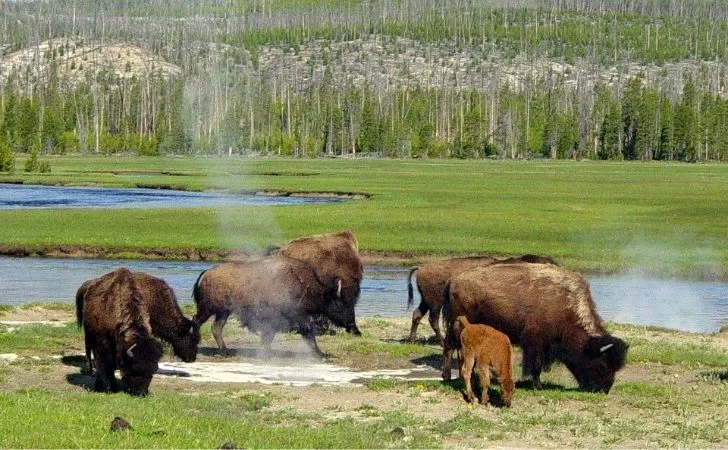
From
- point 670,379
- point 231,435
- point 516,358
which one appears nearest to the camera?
point 231,435

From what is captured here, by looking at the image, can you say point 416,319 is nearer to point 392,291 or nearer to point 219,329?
point 219,329

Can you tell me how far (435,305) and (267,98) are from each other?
173005mm

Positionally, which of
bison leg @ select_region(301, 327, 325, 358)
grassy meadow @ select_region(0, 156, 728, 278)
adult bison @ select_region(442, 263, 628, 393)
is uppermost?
adult bison @ select_region(442, 263, 628, 393)

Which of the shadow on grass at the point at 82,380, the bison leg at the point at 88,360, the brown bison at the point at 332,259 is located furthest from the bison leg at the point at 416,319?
the shadow on grass at the point at 82,380

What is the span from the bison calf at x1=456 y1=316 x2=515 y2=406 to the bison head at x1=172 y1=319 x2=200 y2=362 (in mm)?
4577

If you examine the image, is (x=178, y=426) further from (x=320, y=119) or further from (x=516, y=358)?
(x=320, y=119)

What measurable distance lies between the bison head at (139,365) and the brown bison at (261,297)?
181 inches

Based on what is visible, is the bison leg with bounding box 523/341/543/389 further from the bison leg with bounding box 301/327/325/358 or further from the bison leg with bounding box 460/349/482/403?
the bison leg with bounding box 301/327/325/358

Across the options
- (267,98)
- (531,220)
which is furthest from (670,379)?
(267,98)

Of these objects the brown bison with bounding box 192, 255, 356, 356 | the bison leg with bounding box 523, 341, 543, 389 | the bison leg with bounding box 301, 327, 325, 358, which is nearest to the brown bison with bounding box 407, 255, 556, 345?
the brown bison with bounding box 192, 255, 356, 356

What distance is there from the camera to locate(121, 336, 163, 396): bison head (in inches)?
589

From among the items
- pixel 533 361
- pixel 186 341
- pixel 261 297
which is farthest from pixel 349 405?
pixel 261 297

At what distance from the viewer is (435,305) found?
2138cm

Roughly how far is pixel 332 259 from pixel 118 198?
4925cm
